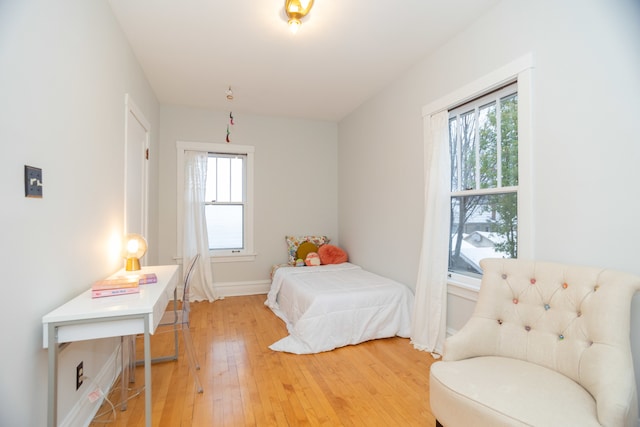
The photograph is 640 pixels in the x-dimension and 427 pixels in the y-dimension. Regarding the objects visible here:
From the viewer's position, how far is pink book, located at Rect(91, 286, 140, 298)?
1619 mm

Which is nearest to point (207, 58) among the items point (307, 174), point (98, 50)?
point (98, 50)

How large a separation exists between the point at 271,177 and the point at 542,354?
12.9 feet

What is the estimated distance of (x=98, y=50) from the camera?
6.63 ft

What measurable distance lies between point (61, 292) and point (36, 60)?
1.08 metres

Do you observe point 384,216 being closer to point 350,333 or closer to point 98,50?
point 350,333

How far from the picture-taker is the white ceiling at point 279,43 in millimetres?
2268

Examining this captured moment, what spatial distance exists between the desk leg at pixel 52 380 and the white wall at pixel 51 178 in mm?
66

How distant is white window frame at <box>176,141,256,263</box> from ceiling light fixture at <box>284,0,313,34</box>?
2598 millimetres

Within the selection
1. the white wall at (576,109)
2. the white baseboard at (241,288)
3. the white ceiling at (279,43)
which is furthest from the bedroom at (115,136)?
the white baseboard at (241,288)

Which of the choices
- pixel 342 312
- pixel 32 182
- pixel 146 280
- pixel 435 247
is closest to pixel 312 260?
pixel 342 312

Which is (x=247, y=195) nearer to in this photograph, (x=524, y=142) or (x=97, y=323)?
(x=97, y=323)

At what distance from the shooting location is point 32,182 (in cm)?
128

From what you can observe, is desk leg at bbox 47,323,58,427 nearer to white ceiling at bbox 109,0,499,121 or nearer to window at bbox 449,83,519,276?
white ceiling at bbox 109,0,499,121

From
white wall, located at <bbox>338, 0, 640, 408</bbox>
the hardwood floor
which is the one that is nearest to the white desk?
Result: the hardwood floor
